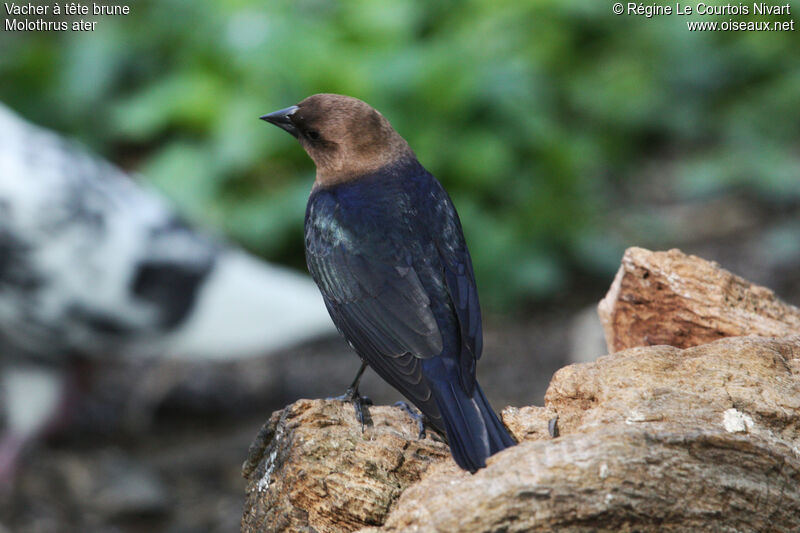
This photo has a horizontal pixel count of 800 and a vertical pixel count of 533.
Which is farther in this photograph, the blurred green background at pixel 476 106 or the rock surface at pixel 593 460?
the blurred green background at pixel 476 106

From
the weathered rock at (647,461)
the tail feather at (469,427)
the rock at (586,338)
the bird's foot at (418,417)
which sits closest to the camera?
the weathered rock at (647,461)

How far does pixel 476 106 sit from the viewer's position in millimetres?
5738

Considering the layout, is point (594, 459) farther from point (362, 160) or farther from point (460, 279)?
point (362, 160)

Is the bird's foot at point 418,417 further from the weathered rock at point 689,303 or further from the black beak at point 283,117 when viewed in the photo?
the black beak at point 283,117

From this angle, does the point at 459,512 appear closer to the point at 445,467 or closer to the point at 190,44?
the point at 445,467

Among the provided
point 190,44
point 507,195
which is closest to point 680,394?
point 507,195

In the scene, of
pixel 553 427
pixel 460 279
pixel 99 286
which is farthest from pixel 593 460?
pixel 99 286

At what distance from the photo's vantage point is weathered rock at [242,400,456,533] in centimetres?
229

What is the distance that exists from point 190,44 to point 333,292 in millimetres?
3843

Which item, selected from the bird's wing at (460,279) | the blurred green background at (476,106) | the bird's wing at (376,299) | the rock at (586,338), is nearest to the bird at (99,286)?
the blurred green background at (476,106)

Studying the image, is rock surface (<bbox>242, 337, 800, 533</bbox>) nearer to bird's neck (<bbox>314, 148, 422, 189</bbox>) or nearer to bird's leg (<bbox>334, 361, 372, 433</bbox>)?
bird's leg (<bbox>334, 361, 372, 433</bbox>)

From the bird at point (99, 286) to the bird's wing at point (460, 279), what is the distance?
2317mm

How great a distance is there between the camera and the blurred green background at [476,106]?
5.55m

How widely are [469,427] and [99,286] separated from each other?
9.66 ft
